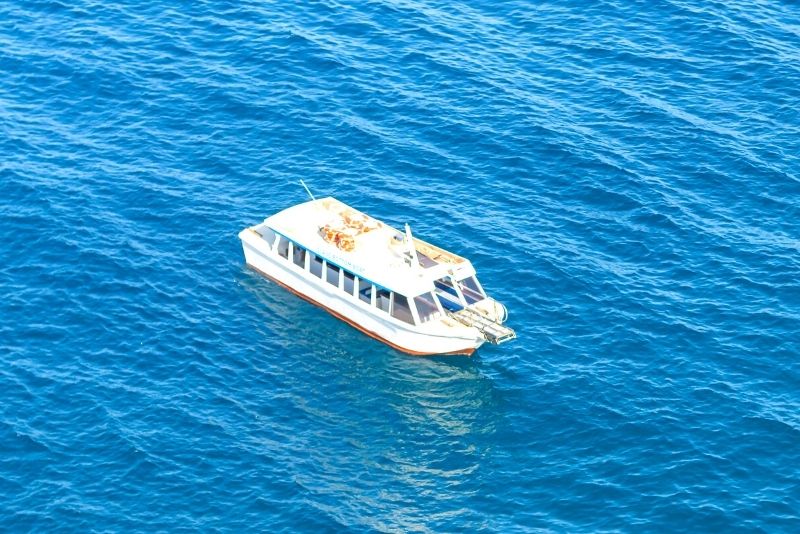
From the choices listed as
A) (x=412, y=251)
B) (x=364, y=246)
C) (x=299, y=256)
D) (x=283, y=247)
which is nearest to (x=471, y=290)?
(x=412, y=251)

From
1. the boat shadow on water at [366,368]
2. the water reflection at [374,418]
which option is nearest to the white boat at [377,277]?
the boat shadow on water at [366,368]

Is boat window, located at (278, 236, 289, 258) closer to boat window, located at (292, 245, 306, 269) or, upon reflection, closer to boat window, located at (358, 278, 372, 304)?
boat window, located at (292, 245, 306, 269)

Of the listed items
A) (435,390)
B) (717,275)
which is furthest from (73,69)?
(717,275)

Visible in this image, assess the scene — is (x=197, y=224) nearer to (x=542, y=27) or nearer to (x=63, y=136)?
(x=63, y=136)

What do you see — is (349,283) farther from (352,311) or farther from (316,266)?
(316,266)

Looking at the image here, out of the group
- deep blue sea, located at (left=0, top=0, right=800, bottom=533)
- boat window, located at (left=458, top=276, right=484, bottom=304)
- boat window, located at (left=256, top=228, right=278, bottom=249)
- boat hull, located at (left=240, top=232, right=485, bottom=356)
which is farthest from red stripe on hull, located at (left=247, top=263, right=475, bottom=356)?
boat window, located at (left=458, top=276, right=484, bottom=304)

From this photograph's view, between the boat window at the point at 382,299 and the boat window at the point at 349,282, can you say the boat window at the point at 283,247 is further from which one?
the boat window at the point at 382,299
